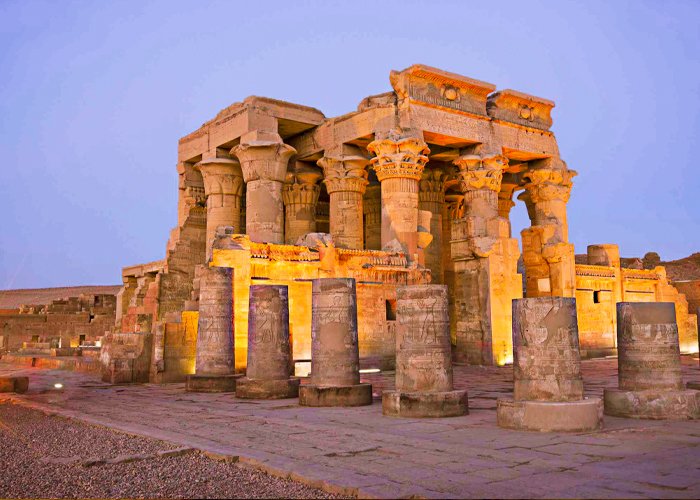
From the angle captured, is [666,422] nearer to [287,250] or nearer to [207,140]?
[287,250]

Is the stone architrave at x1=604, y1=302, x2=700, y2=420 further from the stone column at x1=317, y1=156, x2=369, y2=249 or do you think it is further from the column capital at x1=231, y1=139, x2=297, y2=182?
the column capital at x1=231, y1=139, x2=297, y2=182

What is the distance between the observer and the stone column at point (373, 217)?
26.0 metres

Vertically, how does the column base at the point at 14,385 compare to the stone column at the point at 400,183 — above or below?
below


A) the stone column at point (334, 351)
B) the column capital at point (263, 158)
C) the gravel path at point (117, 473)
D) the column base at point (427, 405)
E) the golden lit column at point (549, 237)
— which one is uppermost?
the column capital at point (263, 158)

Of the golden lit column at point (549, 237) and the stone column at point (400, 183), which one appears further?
A: the golden lit column at point (549, 237)

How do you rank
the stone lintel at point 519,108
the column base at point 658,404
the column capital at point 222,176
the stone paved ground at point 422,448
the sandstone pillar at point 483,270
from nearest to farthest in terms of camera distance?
the stone paved ground at point 422,448 < the column base at point 658,404 < the sandstone pillar at point 483,270 < the stone lintel at point 519,108 < the column capital at point 222,176

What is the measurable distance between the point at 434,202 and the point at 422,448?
19.6 meters

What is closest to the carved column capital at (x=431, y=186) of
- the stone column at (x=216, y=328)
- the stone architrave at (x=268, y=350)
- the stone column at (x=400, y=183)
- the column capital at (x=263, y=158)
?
the stone column at (x=400, y=183)

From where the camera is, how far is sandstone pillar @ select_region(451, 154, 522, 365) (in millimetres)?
20172

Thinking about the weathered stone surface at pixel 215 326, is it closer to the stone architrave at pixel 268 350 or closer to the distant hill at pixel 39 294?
the stone architrave at pixel 268 350

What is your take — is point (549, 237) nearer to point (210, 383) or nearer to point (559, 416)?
point (210, 383)

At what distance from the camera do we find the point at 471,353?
2045 centimetres

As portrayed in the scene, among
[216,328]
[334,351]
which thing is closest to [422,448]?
[334,351]

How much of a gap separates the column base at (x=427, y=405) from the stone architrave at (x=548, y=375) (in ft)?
3.69
